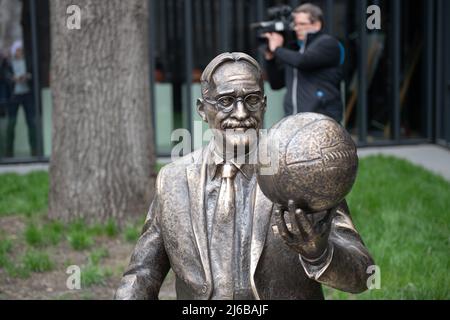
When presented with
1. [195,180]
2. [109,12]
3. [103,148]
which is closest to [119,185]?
Answer: [103,148]

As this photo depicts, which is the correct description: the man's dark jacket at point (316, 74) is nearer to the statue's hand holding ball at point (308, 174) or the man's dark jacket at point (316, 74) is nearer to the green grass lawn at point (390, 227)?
the green grass lawn at point (390, 227)

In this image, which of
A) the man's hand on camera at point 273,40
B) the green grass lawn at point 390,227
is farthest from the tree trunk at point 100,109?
the man's hand on camera at point 273,40

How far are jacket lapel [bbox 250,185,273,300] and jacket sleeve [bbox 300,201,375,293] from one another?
9.8 inches

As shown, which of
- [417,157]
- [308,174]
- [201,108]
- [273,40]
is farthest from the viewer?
[417,157]

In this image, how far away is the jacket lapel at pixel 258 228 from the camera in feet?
10.2

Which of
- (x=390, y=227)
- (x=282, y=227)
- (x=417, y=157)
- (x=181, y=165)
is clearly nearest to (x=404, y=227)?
(x=390, y=227)

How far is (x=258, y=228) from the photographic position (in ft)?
10.2

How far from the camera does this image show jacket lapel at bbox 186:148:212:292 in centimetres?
312

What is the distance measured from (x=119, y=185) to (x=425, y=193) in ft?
11.4

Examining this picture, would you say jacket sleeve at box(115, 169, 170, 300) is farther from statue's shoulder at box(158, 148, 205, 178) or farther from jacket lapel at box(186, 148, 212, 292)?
jacket lapel at box(186, 148, 212, 292)

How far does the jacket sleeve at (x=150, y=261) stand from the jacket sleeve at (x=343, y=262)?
27.6 inches

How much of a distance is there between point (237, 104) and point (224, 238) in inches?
20.0

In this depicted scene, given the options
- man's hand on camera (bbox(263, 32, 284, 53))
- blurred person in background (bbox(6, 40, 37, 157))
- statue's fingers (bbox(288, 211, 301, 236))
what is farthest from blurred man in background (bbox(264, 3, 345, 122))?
blurred person in background (bbox(6, 40, 37, 157))

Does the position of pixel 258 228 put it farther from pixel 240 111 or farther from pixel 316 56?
pixel 316 56
